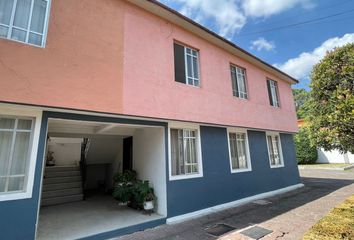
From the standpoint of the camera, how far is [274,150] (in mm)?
12844

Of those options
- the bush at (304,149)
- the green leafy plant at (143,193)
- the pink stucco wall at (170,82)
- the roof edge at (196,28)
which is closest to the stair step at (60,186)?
the green leafy plant at (143,193)

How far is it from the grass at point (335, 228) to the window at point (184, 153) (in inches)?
166

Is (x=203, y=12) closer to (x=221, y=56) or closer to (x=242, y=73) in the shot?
(x=221, y=56)

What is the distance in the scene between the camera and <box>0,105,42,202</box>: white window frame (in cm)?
442

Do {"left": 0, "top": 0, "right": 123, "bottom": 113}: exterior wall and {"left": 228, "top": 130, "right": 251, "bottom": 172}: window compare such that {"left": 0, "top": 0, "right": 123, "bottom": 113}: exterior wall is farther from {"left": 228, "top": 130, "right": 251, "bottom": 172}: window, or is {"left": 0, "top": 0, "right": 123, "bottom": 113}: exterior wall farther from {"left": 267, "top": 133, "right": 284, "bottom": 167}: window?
{"left": 267, "top": 133, "right": 284, "bottom": 167}: window

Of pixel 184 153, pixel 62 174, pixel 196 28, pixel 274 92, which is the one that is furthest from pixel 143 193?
pixel 274 92

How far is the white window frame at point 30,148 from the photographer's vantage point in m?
4.42

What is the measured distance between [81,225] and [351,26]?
1563 centimetres

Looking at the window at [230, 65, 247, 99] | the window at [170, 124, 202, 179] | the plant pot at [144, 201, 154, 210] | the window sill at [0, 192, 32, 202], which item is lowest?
the plant pot at [144, 201, 154, 210]

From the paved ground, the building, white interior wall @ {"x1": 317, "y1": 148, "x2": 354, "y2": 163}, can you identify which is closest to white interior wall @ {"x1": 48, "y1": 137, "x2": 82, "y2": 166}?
the building

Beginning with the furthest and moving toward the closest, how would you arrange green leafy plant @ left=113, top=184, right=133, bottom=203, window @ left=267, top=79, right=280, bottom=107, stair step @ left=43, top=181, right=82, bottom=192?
window @ left=267, top=79, right=280, bottom=107
stair step @ left=43, top=181, right=82, bottom=192
green leafy plant @ left=113, top=184, right=133, bottom=203

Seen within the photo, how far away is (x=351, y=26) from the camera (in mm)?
10367

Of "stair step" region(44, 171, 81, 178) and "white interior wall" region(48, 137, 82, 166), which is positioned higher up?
"white interior wall" region(48, 137, 82, 166)

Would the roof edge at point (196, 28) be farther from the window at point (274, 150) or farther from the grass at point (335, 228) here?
the grass at point (335, 228)
